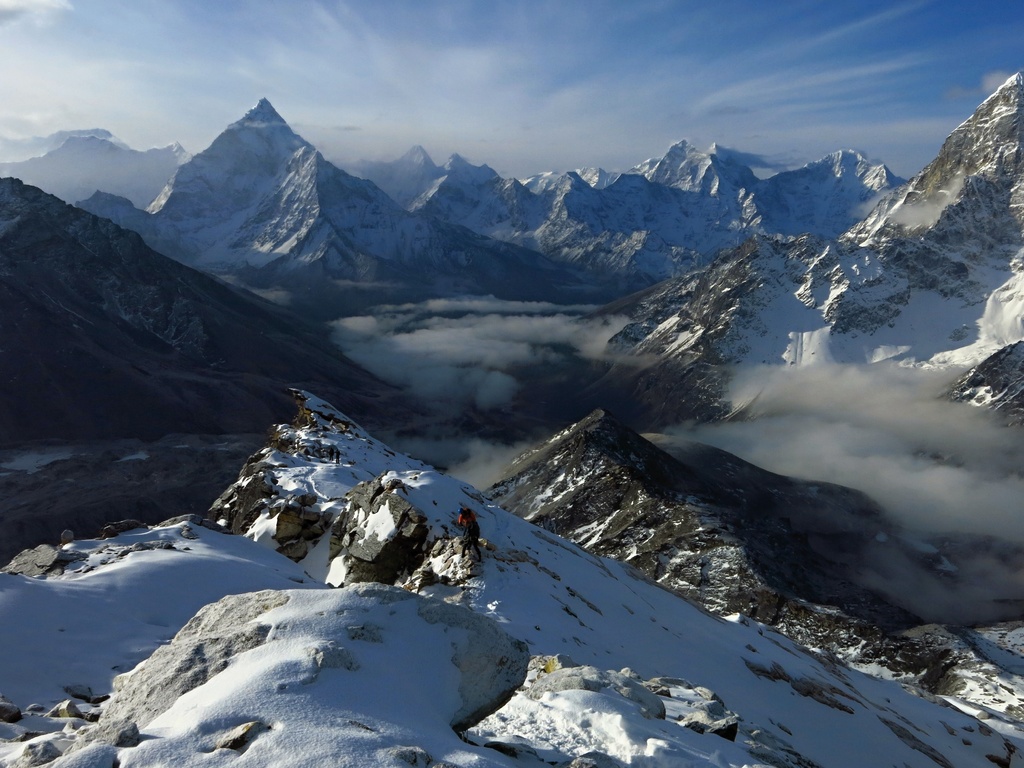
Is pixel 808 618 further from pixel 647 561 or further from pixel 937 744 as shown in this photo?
pixel 937 744

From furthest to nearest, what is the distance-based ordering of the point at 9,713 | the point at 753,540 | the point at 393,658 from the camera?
the point at 753,540
the point at 9,713
the point at 393,658

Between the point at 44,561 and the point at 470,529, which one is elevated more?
the point at 470,529

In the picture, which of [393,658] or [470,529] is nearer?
[393,658]

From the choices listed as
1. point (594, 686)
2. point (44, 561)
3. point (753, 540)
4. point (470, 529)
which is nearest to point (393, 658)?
point (594, 686)

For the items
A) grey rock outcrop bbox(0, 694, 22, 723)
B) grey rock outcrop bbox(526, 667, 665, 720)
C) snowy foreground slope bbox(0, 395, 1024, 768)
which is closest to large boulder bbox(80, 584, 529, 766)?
snowy foreground slope bbox(0, 395, 1024, 768)

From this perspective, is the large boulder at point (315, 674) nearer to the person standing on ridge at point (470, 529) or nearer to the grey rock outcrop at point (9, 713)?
the grey rock outcrop at point (9, 713)

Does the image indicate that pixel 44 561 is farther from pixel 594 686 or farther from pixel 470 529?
pixel 594 686

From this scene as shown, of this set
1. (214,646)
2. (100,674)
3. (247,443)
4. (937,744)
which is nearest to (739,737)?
(214,646)
